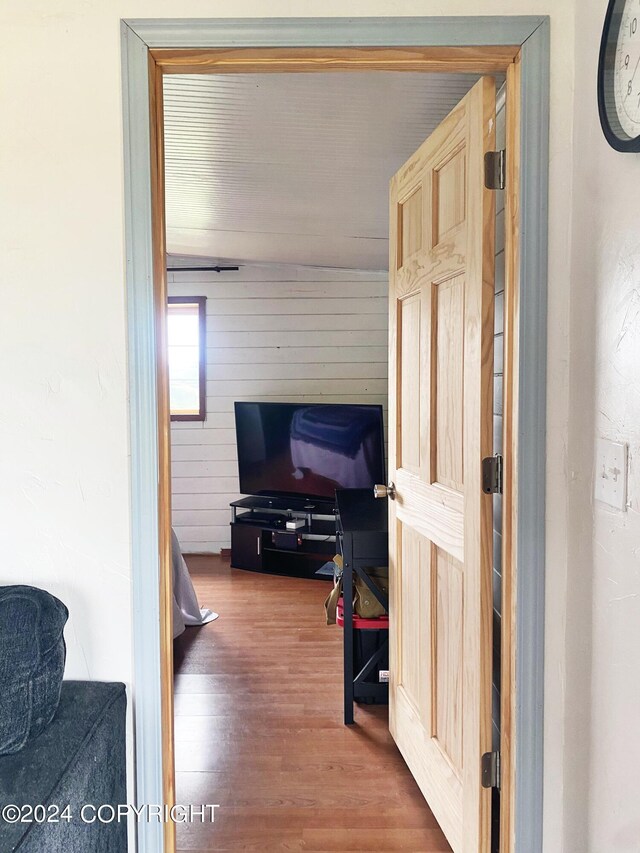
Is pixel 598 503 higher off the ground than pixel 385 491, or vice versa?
pixel 598 503

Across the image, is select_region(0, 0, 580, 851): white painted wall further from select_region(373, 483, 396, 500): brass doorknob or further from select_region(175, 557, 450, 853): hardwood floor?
select_region(373, 483, 396, 500): brass doorknob


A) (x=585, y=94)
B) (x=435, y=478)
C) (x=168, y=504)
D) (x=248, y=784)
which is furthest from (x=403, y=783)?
(x=585, y=94)

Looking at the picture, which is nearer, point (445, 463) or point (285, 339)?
point (445, 463)

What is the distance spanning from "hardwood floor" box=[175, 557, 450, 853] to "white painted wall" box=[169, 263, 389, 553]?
196cm

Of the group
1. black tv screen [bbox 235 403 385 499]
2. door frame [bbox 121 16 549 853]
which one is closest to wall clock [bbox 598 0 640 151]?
door frame [bbox 121 16 549 853]

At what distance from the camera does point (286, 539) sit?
4.71m

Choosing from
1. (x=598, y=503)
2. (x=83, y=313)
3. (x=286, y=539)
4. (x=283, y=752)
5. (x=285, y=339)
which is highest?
(x=285, y=339)

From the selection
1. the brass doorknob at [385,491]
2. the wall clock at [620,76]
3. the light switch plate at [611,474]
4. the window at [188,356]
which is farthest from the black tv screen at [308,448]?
the wall clock at [620,76]

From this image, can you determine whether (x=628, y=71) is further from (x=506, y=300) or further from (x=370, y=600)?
(x=370, y=600)

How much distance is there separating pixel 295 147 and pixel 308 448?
2.73m

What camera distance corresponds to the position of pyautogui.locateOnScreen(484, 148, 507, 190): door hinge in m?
1.54

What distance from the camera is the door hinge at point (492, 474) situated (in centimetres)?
157

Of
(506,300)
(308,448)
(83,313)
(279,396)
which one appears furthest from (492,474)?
(279,396)

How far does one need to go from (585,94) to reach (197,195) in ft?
7.09
